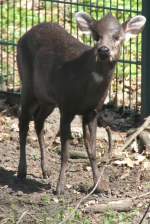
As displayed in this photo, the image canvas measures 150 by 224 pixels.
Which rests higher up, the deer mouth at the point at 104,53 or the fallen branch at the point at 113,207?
the deer mouth at the point at 104,53

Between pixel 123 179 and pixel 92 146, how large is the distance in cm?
53

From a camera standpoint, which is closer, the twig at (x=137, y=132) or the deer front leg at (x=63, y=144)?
the deer front leg at (x=63, y=144)

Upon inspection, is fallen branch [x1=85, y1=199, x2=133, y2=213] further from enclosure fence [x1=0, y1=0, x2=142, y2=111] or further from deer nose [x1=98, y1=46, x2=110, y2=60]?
enclosure fence [x1=0, y1=0, x2=142, y2=111]

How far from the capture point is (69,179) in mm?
9125

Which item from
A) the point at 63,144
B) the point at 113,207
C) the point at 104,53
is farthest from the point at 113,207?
the point at 104,53

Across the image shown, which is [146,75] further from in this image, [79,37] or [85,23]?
[85,23]

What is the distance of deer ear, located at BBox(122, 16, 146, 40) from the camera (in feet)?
27.4

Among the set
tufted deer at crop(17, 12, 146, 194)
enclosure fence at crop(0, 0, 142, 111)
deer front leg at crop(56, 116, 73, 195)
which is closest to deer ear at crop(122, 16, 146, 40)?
tufted deer at crop(17, 12, 146, 194)

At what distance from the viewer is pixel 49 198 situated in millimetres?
8383

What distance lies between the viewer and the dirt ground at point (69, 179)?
7.84m

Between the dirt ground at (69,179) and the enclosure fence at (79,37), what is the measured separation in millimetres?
396

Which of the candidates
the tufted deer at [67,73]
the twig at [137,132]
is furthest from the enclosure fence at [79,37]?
the tufted deer at [67,73]

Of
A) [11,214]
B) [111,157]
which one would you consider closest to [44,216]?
[11,214]

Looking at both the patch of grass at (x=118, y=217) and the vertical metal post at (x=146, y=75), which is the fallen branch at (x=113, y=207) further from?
the vertical metal post at (x=146, y=75)
